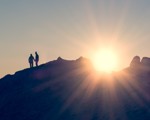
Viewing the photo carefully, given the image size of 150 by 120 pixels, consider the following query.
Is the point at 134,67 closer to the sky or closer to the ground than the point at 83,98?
closer to the sky

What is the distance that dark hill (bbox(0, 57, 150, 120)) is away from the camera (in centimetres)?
6888

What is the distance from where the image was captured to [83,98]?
7369cm

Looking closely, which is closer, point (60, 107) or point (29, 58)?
point (60, 107)

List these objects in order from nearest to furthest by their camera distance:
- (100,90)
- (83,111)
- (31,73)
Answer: (83,111) → (100,90) → (31,73)

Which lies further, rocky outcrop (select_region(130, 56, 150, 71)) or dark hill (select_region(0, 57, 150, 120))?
rocky outcrop (select_region(130, 56, 150, 71))

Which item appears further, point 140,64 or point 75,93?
point 140,64

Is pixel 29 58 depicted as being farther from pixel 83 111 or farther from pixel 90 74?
pixel 83 111

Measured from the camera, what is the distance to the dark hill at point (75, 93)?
226ft

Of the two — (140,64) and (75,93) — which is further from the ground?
(140,64)

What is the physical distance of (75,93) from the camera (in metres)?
76.1

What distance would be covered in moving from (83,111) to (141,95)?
11186 mm

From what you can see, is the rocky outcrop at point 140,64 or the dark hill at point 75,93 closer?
the dark hill at point 75,93

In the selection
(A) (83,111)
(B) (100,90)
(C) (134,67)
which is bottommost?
(A) (83,111)

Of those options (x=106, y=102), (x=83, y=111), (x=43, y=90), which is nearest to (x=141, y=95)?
(x=106, y=102)
